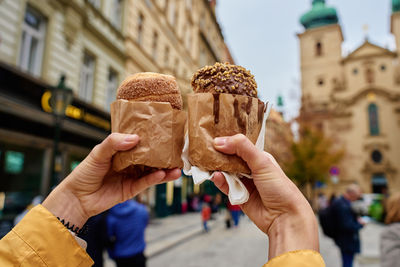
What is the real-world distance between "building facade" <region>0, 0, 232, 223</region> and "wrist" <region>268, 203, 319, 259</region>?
13.6 feet

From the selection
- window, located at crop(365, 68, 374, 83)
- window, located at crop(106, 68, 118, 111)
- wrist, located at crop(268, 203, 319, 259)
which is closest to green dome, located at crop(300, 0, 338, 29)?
window, located at crop(365, 68, 374, 83)

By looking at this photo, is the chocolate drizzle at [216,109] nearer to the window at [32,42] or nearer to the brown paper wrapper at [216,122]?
the brown paper wrapper at [216,122]

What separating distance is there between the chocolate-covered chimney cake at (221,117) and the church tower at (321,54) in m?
46.5

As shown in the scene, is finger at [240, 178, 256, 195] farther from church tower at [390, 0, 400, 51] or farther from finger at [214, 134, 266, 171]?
church tower at [390, 0, 400, 51]

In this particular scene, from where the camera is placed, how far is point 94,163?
157 centimetres

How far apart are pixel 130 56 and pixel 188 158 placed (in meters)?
13.3

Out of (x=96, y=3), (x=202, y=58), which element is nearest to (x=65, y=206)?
(x=96, y=3)

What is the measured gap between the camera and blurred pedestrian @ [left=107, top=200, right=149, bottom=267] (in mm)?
4609

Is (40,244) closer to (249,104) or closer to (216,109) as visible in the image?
(216,109)

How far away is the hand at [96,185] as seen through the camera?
155 centimetres

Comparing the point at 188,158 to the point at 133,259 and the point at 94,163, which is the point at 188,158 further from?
the point at 133,259

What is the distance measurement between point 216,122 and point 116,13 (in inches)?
545

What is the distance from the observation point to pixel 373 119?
135 feet

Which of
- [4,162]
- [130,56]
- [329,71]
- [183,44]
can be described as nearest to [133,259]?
[4,162]
